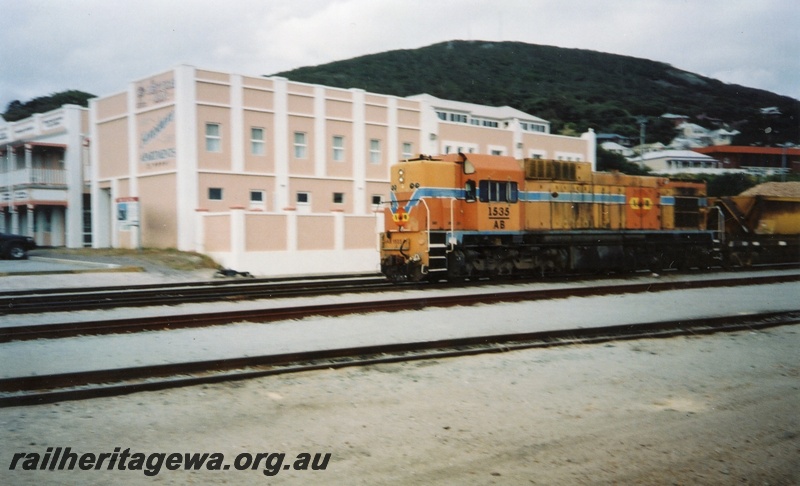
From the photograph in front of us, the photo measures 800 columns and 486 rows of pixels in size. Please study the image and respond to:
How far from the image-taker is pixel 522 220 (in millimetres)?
19266

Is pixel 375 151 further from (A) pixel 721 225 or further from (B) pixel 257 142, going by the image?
(A) pixel 721 225

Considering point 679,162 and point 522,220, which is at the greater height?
point 679,162

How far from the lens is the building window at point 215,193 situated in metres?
29.6

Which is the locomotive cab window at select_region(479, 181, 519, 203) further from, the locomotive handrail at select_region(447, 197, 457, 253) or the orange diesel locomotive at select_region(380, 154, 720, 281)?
the locomotive handrail at select_region(447, 197, 457, 253)

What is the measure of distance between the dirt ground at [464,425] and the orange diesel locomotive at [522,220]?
10.0 meters

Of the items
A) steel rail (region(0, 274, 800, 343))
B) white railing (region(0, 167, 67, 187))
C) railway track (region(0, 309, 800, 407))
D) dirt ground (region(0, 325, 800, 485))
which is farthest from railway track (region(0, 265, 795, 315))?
white railing (region(0, 167, 67, 187))

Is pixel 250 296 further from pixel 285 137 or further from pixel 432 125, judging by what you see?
pixel 432 125

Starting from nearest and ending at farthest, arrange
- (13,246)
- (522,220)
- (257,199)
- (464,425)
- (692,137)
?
(464,425) → (522,220) → (13,246) → (257,199) → (692,137)

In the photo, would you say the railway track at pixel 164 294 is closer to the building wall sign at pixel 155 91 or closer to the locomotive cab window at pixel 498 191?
the locomotive cab window at pixel 498 191

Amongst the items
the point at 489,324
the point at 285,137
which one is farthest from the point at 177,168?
the point at 489,324

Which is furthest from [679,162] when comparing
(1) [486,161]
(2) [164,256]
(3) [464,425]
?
(3) [464,425]

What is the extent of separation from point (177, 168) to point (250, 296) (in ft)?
51.3

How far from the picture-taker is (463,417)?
18.4ft

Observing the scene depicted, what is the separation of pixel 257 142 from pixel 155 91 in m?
5.29
